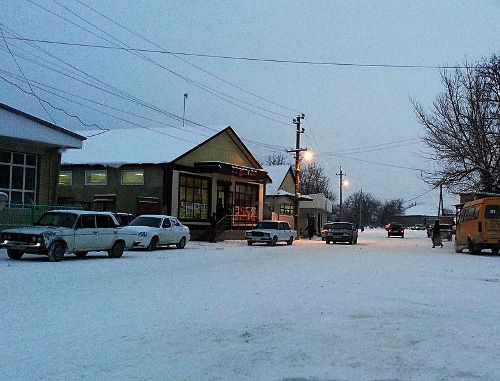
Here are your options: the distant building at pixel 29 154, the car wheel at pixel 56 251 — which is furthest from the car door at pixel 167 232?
the car wheel at pixel 56 251

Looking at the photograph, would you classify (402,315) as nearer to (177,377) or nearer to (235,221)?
(177,377)

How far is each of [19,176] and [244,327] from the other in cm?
2131

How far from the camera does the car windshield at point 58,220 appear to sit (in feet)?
65.5

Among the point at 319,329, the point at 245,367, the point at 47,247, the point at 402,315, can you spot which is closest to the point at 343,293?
the point at 402,315

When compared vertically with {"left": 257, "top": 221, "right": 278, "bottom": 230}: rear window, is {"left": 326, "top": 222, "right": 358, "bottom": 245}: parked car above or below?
below

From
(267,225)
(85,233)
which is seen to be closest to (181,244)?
(267,225)

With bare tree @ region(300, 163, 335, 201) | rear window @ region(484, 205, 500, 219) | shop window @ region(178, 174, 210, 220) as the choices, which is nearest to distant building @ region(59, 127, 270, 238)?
shop window @ region(178, 174, 210, 220)

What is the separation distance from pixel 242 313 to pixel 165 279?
538 cm

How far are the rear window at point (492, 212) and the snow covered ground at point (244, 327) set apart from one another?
47.6 ft

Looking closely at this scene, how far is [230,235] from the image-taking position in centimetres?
4322

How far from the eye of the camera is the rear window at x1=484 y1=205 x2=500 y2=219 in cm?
2880

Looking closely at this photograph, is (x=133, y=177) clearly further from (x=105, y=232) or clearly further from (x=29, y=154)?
(x=105, y=232)

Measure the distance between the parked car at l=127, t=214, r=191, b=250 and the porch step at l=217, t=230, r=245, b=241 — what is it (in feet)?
36.2

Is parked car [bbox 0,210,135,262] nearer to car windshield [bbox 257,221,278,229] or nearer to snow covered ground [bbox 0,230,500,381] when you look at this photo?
snow covered ground [bbox 0,230,500,381]
